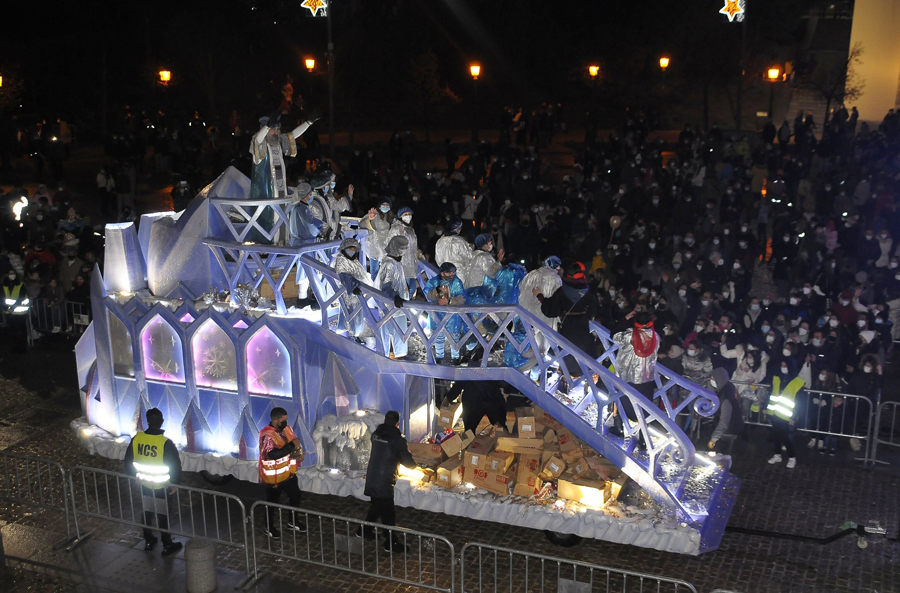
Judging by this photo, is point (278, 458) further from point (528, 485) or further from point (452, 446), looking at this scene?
point (528, 485)

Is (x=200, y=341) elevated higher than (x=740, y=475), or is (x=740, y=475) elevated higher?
(x=200, y=341)

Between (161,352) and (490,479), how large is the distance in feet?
15.7

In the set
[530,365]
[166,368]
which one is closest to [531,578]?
[530,365]

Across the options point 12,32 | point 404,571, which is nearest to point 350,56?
point 12,32

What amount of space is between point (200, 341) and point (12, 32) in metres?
32.8

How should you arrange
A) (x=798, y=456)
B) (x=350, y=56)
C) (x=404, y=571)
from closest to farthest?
1. (x=404, y=571)
2. (x=798, y=456)
3. (x=350, y=56)

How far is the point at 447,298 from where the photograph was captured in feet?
37.5

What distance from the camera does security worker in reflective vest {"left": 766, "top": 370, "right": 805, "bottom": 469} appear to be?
12.4 meters

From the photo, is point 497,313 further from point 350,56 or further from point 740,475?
point 350,56

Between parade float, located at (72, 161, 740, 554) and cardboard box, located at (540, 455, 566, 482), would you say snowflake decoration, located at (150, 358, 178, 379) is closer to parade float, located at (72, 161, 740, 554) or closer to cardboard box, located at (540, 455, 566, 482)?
parade float, located at (72, 161, 740, 554)

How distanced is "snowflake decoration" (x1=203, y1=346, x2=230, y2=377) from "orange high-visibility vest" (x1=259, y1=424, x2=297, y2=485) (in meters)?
1.76

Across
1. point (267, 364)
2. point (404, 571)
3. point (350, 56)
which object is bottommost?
point (404, 571)

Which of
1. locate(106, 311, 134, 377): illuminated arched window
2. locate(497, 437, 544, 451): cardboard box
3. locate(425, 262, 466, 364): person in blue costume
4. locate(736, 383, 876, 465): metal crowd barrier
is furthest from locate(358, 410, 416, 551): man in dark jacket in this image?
locate(736, 383, 876, 465): metal crowd barrier

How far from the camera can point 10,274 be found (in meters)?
17.7
